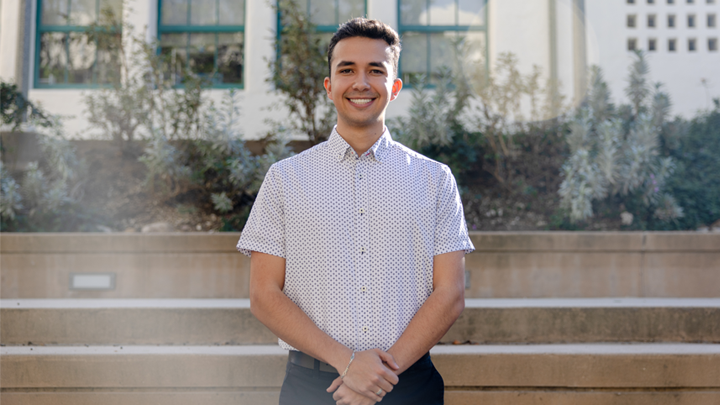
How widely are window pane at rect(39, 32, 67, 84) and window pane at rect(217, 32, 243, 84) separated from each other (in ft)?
7.93

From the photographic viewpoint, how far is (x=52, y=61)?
25.6ft

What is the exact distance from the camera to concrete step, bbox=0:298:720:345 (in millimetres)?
3244

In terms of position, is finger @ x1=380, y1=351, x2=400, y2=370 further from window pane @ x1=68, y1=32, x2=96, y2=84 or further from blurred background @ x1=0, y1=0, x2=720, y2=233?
window pane @ x1=68, y1=32, x2=96, y2=84

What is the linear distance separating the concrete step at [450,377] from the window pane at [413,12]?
6066mm

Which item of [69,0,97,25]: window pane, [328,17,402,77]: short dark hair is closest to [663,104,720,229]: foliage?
[328,17,402,77]: short dark hair

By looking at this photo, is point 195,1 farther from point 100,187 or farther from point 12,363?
point 12,363

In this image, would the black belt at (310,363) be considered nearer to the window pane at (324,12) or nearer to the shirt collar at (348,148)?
the shirt collar at (348,148)

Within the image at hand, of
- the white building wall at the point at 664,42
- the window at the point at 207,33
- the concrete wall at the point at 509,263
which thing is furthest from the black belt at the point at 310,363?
the white building wall at the point at 664,42

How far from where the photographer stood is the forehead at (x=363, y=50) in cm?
163

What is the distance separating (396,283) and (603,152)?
3779mm

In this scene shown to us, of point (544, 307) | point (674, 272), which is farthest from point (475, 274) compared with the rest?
point (674, 272)

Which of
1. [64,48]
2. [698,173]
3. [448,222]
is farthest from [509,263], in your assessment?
[64,48]

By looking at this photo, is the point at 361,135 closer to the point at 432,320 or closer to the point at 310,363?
the point at 432,320

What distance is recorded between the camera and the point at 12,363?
2.92m
